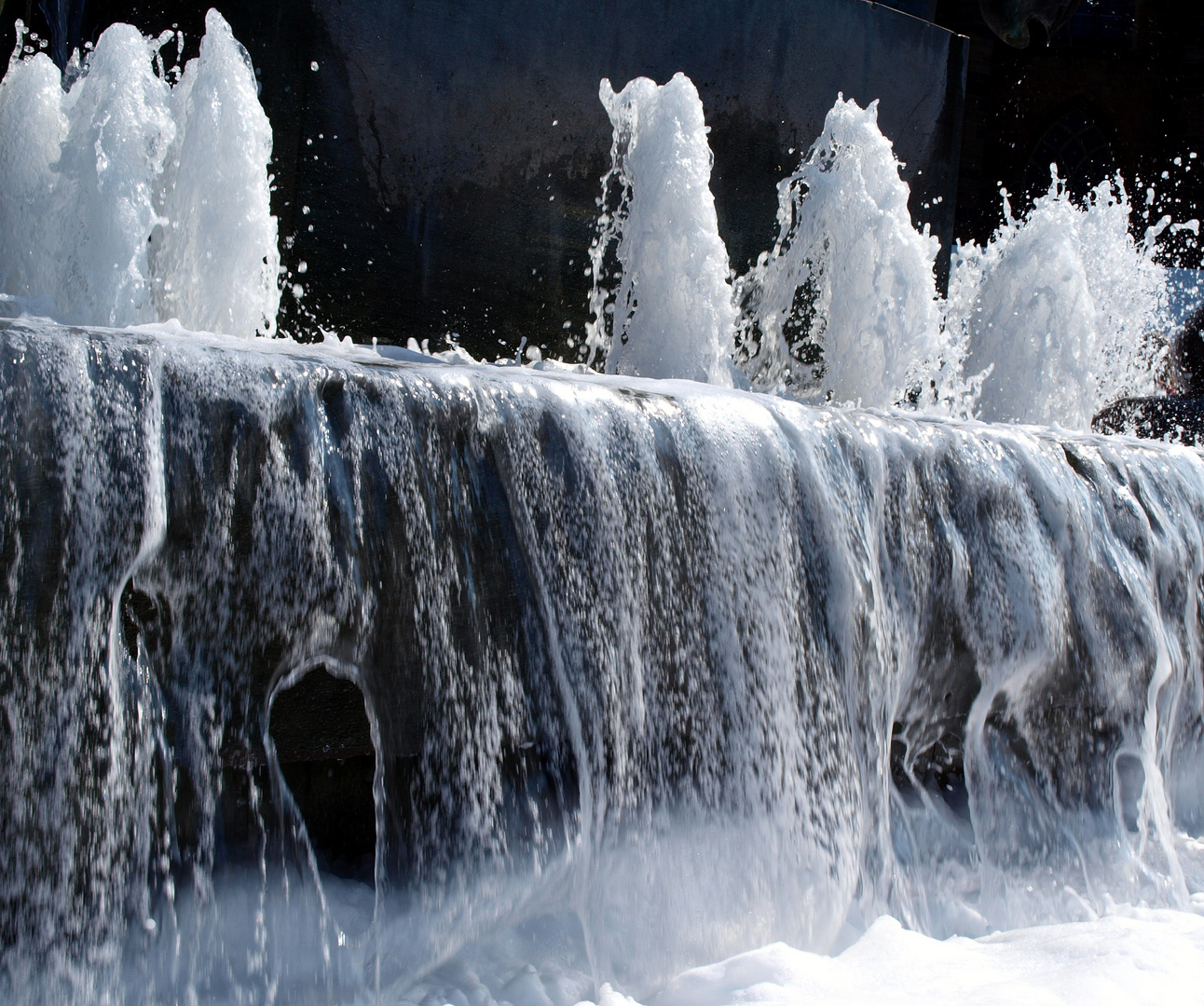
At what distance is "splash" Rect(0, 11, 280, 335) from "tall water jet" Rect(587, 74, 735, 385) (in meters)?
1.48

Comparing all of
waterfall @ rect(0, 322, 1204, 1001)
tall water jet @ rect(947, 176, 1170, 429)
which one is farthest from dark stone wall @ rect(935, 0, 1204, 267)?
waterfall @ rect(0, 322, 1204, 1001)

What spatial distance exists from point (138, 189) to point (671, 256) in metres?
2.03

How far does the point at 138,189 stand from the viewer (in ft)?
11.4

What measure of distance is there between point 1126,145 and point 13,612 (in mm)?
21629

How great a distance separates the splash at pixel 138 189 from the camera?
11.3 feet

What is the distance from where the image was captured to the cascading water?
183 cm

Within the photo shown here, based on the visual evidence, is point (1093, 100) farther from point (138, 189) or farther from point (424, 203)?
point (138, 189)

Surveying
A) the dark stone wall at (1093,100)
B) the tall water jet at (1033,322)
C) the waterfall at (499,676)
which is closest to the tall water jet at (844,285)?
the tall water jet at (1033,322)

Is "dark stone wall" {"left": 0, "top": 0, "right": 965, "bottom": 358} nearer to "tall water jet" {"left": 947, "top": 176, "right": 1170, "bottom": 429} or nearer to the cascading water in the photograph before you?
the cascading water

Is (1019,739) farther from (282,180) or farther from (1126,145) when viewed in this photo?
(1126,145)

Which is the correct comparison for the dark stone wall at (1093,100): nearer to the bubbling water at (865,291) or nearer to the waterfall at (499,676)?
the bubbling water at (865,291)

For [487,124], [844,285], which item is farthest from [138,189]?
[844,285]

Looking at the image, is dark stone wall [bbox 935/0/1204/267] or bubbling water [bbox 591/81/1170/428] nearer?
bubbling water [bbox 591/81/1170/428]

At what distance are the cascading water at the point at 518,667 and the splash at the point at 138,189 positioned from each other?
0.02 m
